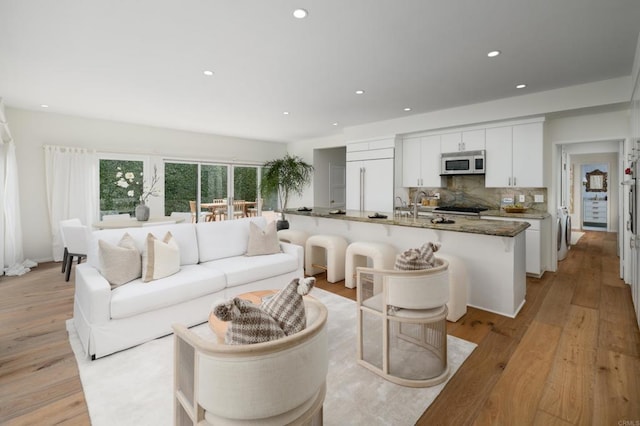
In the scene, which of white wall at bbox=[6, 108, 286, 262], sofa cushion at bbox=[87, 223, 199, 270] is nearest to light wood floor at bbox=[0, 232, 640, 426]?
sofa cushion at bbox=[87, 223, 199, 270]

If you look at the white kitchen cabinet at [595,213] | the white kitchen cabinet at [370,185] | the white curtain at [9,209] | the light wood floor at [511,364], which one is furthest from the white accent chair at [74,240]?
the white kitchen cabinet at [595,213]

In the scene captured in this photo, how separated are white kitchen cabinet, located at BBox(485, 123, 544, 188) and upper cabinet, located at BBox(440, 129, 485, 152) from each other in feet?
0.37

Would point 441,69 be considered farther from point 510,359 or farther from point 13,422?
point 13,422

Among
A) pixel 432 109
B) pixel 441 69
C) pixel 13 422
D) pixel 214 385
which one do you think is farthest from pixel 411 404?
pixel 432 109

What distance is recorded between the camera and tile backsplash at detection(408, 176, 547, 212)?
192 inches

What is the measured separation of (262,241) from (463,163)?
12.0 ft

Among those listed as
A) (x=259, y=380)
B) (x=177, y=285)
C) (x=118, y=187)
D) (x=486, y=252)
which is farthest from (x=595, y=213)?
(x=118, y=187)

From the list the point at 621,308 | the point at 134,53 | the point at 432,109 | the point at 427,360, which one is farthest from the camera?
the point at 432,109

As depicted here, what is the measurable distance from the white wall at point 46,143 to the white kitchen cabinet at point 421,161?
4.81m

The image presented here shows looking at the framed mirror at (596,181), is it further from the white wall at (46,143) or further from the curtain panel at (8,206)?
the curtain panel at (8,206)

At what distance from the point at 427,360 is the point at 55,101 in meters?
5.91

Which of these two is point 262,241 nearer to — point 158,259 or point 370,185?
point 158,259

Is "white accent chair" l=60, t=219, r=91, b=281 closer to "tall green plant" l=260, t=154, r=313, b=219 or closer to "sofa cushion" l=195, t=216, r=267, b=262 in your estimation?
"sofa cushion" l=195, t=216, r=267, b=262

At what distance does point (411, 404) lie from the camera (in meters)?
1.86
